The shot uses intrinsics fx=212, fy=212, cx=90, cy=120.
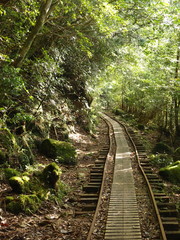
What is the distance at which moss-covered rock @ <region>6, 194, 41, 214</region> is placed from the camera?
204 inches

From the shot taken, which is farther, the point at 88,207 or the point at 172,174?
the point at 172,174

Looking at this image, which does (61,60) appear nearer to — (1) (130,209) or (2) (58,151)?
(2) (58,151)

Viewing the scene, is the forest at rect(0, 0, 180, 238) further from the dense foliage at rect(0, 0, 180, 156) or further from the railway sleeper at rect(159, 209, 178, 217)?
the railway sleeper at rect(159, 209, 178, 217)

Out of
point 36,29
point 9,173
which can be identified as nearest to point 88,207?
point 9,173

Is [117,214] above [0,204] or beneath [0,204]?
beneath

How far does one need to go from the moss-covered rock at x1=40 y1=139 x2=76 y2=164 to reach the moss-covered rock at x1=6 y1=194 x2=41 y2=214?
3.74 metres

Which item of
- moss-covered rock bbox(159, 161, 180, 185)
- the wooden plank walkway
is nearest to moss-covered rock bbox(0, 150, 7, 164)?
the wooden plank walkway

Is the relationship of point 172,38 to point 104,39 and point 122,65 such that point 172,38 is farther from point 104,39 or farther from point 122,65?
point 104,39

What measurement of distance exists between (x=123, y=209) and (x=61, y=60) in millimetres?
7765

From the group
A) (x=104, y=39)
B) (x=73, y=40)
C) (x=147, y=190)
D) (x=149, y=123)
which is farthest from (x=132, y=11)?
(x=149, y=123)

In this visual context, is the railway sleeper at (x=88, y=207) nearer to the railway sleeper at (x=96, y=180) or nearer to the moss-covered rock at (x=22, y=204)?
the moss-covered rock at (x=22, y=204)

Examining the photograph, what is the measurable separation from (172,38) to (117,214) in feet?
38.0

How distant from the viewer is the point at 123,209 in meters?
5.89

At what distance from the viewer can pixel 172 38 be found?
13211 mm
